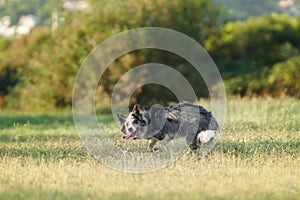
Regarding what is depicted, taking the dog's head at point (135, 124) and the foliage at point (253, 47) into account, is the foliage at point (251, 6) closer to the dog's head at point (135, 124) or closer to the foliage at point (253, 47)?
the foliage at point (253, 47)

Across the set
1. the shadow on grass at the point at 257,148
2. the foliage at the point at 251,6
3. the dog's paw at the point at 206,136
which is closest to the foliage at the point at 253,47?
the foliage at the point at 251,6

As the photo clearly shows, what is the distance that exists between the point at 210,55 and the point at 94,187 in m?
28.1

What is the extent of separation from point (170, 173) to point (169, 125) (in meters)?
2.06

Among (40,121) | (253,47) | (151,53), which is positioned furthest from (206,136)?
(253,47)

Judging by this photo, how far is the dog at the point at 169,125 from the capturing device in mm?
10727

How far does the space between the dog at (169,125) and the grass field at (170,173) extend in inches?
14.2

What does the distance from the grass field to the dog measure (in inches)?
14.2

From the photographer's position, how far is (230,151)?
35.7 ft

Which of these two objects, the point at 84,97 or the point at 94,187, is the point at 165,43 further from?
the point at 94,187

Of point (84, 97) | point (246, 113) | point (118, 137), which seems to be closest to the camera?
point (118, 137)

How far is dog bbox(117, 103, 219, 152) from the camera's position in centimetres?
1073

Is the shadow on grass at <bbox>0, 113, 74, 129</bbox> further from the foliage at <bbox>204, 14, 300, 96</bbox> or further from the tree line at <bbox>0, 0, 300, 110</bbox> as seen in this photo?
the foliage at <bbox>204, 14, 300, 96</bbox>

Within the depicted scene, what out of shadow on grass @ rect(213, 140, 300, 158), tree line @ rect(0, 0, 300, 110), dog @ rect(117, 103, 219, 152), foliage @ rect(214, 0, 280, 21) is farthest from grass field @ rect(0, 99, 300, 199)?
foliage @ rect(214, 0, 280, 21)

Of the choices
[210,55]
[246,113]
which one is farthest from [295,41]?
[246,113]
